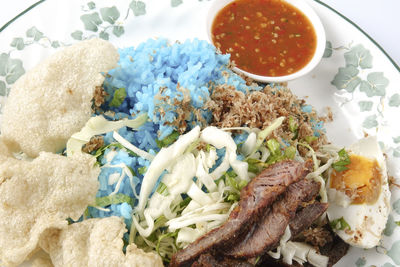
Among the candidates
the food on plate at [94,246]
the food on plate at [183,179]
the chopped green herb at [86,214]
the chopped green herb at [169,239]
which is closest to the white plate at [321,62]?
the food on plate at [183,179]

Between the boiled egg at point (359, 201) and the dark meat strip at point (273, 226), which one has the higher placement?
the dark meat strip at point (273, 226)

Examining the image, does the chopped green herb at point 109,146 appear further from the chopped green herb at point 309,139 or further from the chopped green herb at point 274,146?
the chopped green herb at point 309,139

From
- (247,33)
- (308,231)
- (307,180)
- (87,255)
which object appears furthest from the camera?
(247,33)

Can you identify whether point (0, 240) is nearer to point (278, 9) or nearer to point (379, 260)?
point (379, 260)

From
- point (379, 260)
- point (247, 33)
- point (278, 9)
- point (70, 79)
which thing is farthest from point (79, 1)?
point (379, 260)

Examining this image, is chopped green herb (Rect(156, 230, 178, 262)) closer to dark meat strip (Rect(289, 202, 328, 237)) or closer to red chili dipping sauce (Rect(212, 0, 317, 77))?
dark meat strip (Rect(289, 202, 328, 237))
